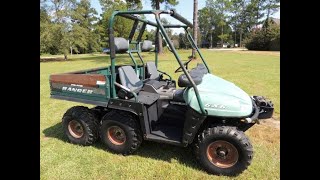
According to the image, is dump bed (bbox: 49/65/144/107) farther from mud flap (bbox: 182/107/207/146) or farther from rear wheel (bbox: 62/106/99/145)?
mud flap (bbox: 182/107/207/146)

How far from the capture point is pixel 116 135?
3873mm

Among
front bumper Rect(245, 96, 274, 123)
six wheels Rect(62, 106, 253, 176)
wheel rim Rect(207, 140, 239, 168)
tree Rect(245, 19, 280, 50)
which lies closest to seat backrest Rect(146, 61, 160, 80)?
six wheels Rect(62, 106, 253, 176)

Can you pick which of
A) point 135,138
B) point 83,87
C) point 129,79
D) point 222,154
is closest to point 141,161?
point 135,138

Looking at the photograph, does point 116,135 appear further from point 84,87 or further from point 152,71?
point 152,71

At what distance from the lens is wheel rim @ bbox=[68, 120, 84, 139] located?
4.21 meters

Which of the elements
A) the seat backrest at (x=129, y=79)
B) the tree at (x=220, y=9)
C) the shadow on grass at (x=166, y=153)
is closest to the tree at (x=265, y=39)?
the tree at (x=220, y=9)

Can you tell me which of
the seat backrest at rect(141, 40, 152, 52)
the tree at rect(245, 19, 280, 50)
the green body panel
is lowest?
the green body panel

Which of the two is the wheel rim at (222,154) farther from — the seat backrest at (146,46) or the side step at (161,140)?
the seat backrest at (146,46)

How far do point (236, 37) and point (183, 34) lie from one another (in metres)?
67.7

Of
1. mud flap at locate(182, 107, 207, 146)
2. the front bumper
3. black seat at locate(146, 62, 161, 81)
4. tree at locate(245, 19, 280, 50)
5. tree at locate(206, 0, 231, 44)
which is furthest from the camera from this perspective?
tree at locate(206, 0, 231, 44)

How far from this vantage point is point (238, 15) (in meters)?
64.5

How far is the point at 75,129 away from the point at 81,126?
21 cm

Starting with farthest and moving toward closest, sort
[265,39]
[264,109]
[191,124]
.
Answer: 1. [265,39]
2. [264,109]
3. [191,124]
